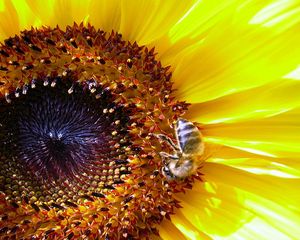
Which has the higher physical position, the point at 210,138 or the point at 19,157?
the point at 19,157

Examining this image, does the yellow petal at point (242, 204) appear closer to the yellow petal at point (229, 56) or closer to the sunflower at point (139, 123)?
the sunflower at point (139, 123)

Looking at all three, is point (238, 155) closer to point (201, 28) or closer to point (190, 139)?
point (190, 139)

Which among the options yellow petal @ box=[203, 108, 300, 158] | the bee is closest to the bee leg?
the bee

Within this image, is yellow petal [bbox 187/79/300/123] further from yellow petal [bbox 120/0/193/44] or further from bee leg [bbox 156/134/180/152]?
yellow petal [bbox 120/0/193/44]

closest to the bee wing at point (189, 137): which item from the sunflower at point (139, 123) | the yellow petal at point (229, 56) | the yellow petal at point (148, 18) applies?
the sunflower at point (139, 123)

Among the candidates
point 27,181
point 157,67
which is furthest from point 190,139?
point 27,181

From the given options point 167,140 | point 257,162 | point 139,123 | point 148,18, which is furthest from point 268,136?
point 148,18
